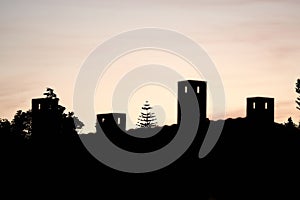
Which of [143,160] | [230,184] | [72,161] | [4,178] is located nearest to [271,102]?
[230,184]

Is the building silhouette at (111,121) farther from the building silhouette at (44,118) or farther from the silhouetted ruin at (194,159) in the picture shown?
the building silhouette at (44,118)

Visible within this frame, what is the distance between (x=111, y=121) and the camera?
90.2 feet

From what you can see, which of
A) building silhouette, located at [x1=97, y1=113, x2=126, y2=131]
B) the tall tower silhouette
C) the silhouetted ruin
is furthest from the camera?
building silhouette, located at [x1=97, y1=113, x2=126, y2=131]

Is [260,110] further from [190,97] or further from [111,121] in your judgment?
[111,121]

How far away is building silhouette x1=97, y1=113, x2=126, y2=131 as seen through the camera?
89.7 feet

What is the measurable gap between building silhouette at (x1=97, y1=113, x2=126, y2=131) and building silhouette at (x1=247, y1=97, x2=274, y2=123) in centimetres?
560

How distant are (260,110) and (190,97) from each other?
269 cm

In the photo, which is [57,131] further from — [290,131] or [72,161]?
[290,131]

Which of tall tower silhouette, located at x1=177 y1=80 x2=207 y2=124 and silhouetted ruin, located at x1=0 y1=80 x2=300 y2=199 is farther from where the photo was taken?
tall tower silhouette, located at x1=177 y1=80 x2=207 y2=124

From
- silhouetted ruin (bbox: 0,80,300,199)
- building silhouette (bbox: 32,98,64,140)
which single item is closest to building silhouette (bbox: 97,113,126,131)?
silhouetted ruin (bbox: 0,80,300,199)

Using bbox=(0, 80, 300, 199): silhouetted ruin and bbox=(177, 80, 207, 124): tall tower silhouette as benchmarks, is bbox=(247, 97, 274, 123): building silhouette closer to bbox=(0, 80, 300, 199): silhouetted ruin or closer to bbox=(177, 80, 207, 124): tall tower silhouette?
bbox=(0, 80, 300, 199): silhouetted ruin

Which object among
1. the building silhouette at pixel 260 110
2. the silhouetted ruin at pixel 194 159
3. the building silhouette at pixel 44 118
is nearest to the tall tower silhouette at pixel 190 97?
the silhouetted ruin at pixel 194 159

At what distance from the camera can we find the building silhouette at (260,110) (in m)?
23.5

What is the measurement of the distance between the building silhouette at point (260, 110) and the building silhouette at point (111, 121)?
5603 mm
